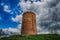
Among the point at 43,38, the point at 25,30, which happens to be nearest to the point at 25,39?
the point at 43,38

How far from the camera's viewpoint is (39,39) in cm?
3688

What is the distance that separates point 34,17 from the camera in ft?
187

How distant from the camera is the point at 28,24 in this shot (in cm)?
5509

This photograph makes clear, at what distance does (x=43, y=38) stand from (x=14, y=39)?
6.94 m

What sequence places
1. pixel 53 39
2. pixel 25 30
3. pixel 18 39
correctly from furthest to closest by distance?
pixel 25 30, pixel 53 39, pixel 18 39

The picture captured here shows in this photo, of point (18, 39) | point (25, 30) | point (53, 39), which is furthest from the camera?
point (25, 30)

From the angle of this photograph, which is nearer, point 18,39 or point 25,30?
point 18,39

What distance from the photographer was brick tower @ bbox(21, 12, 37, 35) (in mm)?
54594

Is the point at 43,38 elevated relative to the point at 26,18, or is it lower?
lower

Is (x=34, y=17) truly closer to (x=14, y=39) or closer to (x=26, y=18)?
(x=26, y=18)

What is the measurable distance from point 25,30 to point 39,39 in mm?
18011

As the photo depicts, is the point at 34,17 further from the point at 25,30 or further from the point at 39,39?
the point at 39,39

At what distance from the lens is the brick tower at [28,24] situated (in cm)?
5459

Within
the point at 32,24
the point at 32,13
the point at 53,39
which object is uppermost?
the point at 32,13
